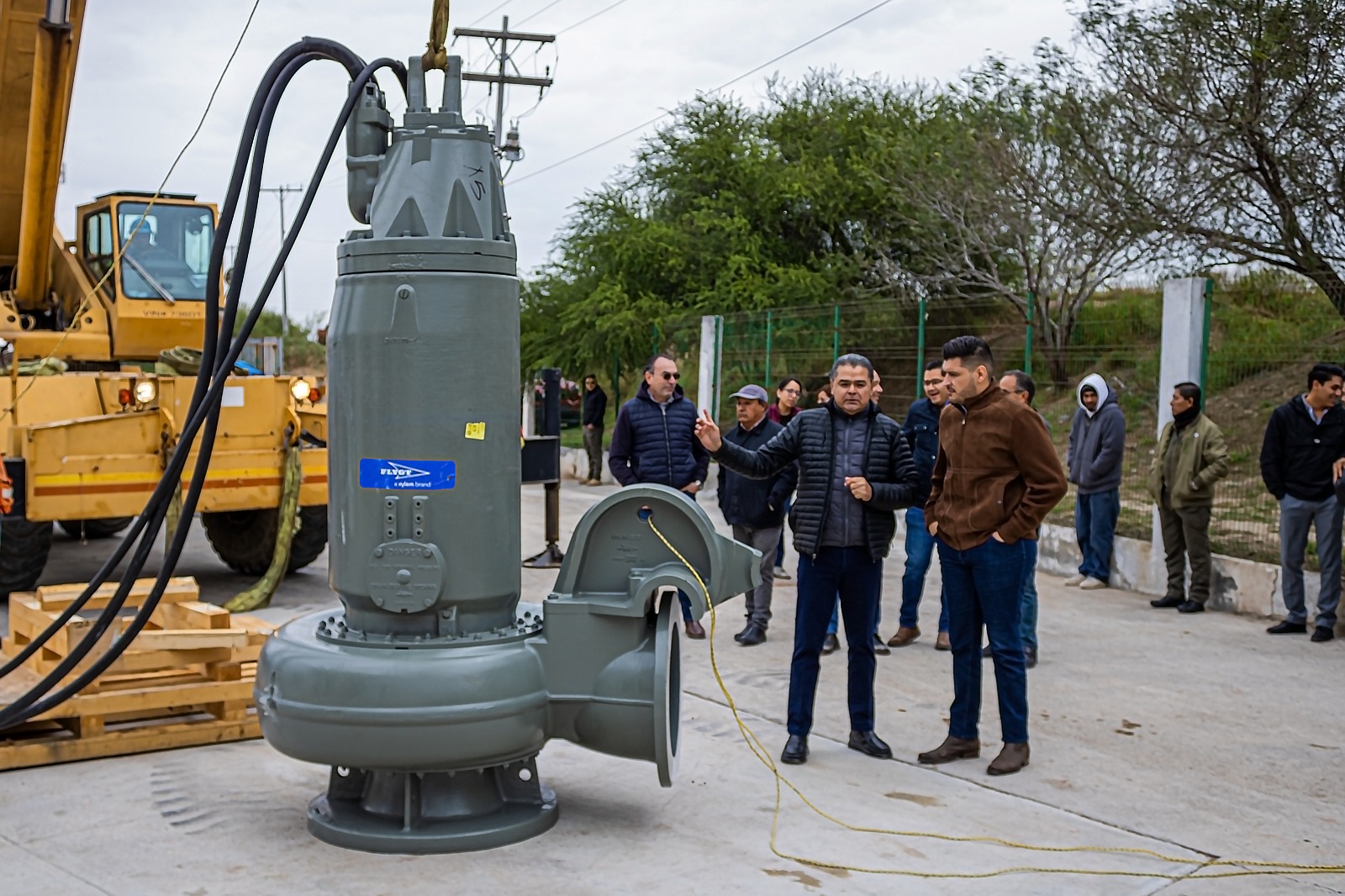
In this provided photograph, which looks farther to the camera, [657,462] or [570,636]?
[657,462]

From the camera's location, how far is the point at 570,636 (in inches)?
196

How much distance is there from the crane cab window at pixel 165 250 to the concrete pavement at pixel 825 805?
231 inches

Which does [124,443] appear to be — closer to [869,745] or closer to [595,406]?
[869,745]

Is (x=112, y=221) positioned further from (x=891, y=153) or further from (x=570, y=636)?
(x=891, y=153)

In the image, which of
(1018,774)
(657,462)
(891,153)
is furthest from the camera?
(891,153)

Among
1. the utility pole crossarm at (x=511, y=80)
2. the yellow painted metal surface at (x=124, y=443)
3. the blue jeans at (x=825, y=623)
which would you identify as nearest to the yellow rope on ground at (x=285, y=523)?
the yellow painted metal surface at (x=124, y=443)

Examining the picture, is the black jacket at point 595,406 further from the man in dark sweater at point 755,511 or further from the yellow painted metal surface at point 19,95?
the man in dark sweater at point 755,511

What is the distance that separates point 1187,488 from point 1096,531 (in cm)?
120

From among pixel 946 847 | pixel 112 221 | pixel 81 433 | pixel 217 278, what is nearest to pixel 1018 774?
pixel 946 847

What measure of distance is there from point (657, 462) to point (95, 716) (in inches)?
139

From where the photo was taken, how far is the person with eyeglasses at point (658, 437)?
833cm

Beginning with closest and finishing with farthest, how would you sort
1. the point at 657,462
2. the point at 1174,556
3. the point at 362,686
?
1. the point at 362,686
2. the point at 657,462
3. the point at 1174,556

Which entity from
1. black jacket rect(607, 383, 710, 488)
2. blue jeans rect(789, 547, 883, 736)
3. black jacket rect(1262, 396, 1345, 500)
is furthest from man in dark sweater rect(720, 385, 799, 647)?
black jacket rect(1262, 396, 1345, 500)

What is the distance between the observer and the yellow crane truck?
8.91 metres
